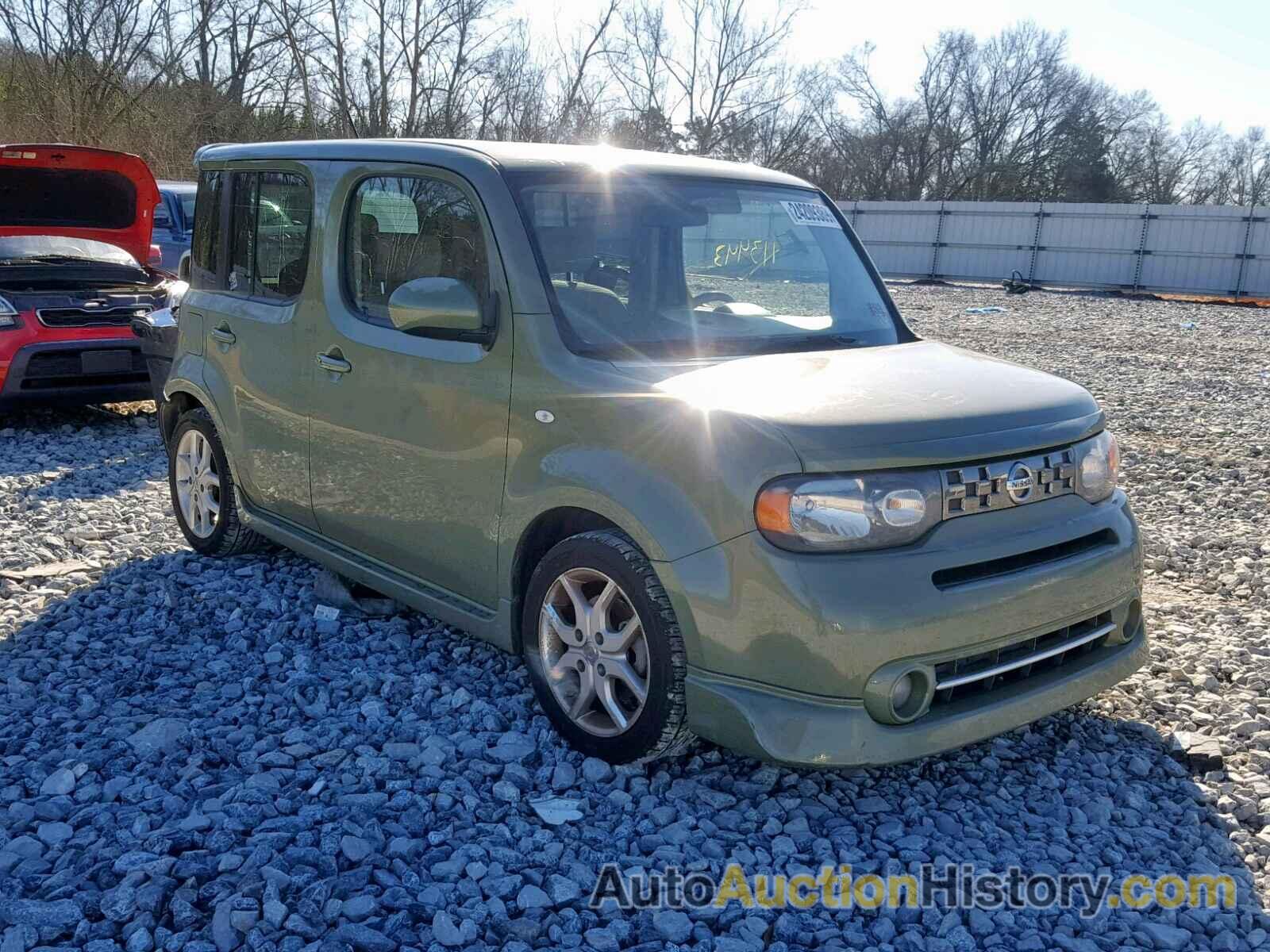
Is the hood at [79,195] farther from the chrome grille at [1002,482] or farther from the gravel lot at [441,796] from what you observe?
the chrome grille at [1002,482]

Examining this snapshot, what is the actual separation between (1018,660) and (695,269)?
1.77 meters

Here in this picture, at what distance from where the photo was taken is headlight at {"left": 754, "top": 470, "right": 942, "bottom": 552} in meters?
2.95

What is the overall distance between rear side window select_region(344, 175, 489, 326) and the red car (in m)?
5.24

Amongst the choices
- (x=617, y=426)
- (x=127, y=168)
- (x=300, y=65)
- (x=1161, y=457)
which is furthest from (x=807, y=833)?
(x=300, y=65)

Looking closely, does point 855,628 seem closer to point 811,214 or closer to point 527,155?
point 527,155

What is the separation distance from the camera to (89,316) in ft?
28.5

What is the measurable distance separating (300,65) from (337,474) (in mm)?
31829

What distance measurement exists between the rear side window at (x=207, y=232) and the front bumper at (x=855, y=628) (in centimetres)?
327

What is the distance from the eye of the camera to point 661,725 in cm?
325

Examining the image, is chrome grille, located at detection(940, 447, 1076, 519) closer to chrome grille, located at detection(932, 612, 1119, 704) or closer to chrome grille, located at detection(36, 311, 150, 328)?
chrome grille, located at detection(932, 612, 1119, 704)

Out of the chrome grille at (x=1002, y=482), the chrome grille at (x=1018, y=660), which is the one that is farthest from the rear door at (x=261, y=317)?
the chrome grille at (x=1018, y=660)

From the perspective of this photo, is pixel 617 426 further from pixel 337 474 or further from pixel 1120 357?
pixel 1120 357

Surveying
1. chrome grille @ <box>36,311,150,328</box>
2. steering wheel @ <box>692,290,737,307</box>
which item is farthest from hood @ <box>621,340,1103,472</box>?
chrome grille @ <box>36,311,150,328</box>

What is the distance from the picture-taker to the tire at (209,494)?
5336 millimetres
